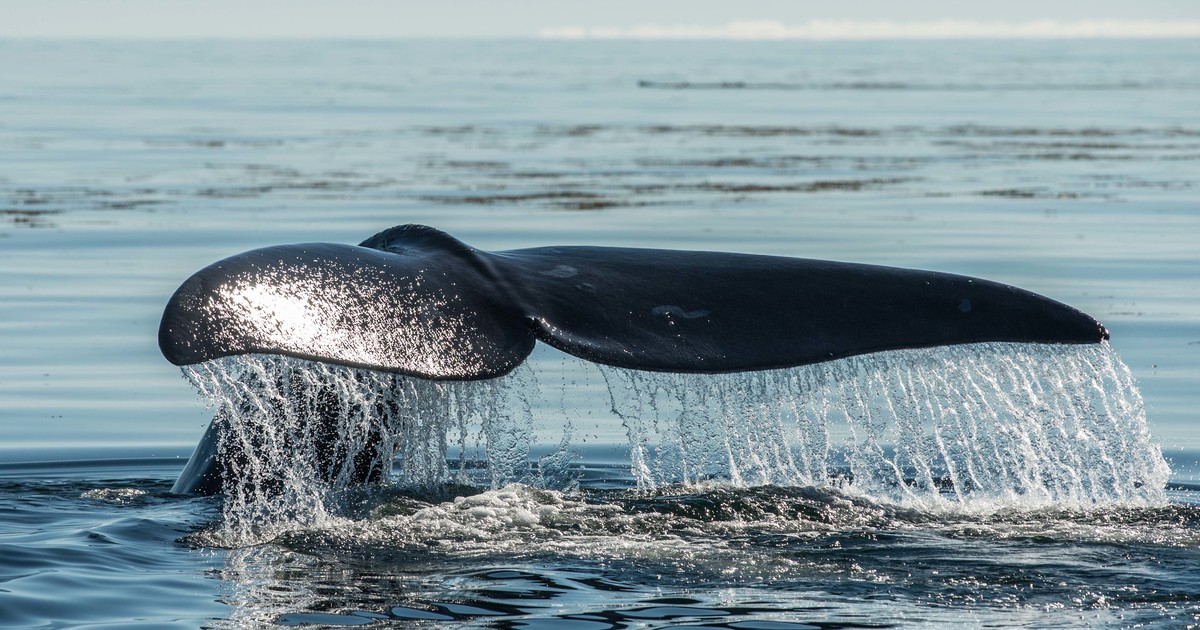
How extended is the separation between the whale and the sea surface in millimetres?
133

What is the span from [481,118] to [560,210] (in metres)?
17.2

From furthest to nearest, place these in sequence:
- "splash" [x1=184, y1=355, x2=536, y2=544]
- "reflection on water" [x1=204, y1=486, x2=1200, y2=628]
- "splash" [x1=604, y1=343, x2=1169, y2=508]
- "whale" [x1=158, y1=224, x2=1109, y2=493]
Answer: "splash" [x1=184, y1=355, x2=536, y2=544] → "splash" [x1=604, y1=343, x2=1169, y2=508] → "reflection on water" [x1=204, y1=486, x2=1200, y2=628] → "whale" [x1=158, y1=224, x2=1109, y2=493]

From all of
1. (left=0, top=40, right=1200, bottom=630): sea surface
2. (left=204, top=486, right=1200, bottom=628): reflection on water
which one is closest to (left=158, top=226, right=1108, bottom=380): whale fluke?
(left=0, top=40, right=1200, bottom=630): sea surface

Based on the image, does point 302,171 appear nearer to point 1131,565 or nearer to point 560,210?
point 560,210

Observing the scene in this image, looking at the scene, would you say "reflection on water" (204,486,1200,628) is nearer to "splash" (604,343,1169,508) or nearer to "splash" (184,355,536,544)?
"splash" (184,355,536,544)

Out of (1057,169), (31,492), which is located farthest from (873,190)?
(31,492)

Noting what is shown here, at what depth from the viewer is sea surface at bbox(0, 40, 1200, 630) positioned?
14.9ft

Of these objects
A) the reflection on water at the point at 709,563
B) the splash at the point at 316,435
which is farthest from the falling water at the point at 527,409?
the reflection on water at the point at 709,563

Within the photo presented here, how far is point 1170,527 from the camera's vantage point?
17.6 feet

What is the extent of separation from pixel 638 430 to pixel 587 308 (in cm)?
248

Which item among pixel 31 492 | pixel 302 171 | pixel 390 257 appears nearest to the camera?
pixel 390 257

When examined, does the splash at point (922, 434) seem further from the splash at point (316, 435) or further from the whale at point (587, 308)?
the splash at point (316, 435)

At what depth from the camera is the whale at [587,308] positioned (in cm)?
379

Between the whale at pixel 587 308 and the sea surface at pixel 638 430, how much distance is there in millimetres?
133
